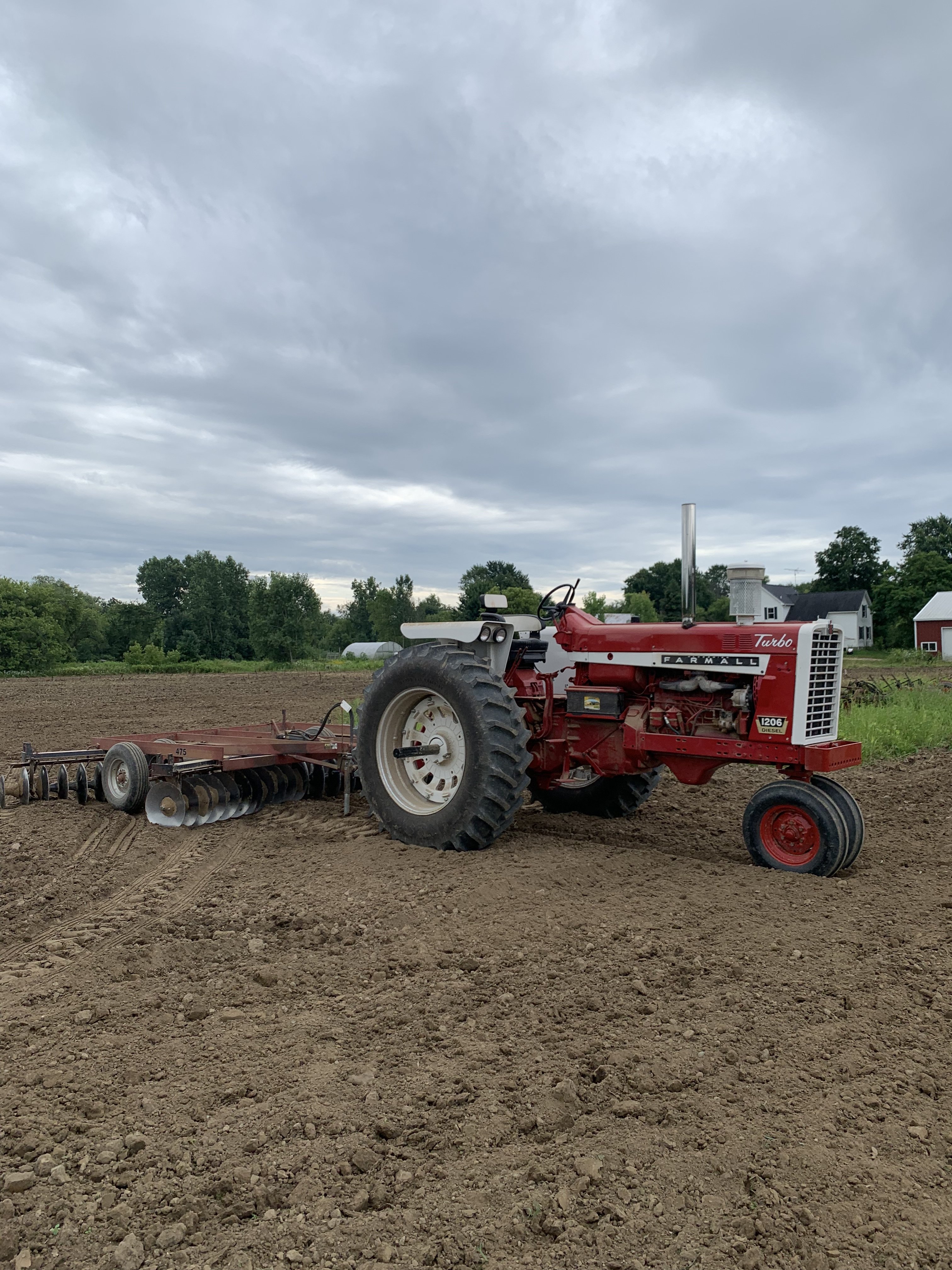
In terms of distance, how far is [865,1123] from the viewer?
2.64 metres

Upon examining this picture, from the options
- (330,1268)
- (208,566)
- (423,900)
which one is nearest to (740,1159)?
(330,1268)

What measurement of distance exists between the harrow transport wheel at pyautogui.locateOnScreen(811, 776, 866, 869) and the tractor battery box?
133cm

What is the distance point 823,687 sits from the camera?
17.9 feet

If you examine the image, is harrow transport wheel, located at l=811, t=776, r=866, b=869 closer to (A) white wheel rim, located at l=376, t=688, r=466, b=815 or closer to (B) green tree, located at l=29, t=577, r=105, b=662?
(A) white wheel rim, located at l=376, t=688, r=466, b=815

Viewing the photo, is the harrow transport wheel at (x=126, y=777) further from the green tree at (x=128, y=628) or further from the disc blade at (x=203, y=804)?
the green tree at (x=128, y=628)

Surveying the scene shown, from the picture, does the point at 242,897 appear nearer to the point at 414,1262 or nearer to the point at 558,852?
the point at 558,852

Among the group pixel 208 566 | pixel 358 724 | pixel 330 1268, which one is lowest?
pixel 330 1268

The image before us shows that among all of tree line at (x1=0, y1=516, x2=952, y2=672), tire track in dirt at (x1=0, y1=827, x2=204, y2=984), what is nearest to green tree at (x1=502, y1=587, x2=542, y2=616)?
tree line at (x1=0, y1=516, x2=952, y2=672)

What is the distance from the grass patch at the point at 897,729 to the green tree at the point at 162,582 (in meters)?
73.9

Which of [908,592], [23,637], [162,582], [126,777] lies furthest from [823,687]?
[162,582]

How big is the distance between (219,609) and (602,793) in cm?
6546

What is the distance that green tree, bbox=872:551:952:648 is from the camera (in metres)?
54.6

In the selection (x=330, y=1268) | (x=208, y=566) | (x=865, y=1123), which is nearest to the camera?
(x=330, y=1268)

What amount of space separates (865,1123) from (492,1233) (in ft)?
3.97
